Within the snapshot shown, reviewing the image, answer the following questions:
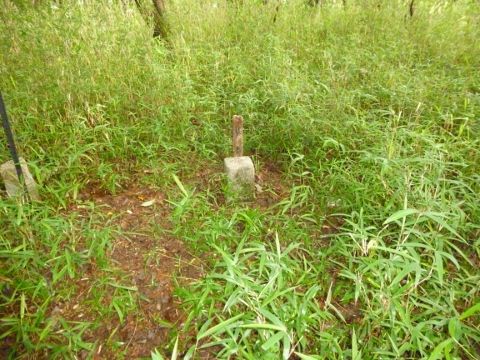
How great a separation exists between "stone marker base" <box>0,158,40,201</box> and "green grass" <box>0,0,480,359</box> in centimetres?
8

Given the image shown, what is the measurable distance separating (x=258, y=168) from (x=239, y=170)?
345 mm

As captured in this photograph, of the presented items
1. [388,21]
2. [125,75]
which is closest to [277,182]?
[125,75]

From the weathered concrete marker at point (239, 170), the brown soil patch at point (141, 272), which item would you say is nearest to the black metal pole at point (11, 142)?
the brown soil patch at point (141, 272)

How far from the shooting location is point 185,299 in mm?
1352

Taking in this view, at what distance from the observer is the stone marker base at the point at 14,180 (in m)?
1.59

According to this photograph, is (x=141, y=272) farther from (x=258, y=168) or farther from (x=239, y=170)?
(x=258, y=168)

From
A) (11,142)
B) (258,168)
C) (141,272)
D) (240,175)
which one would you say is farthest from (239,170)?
(11,142)

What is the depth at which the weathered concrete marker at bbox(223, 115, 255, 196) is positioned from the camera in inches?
73.7

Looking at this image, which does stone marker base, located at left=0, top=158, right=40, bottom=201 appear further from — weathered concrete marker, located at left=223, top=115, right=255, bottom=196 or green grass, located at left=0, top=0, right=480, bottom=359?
weathered concrete marker, located at left=223, top=115, right=255, bottom=196

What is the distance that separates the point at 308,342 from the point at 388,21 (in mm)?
4039

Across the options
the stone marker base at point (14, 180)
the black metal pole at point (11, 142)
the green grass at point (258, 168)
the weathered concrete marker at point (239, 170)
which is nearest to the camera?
the green grass at point (258, 168)

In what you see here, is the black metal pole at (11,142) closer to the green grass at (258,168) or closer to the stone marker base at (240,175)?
the green grass at (258,168)

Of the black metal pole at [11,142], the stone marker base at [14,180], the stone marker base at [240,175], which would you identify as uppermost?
the black metal pole at [11,142]

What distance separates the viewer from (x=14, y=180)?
1.63 m
